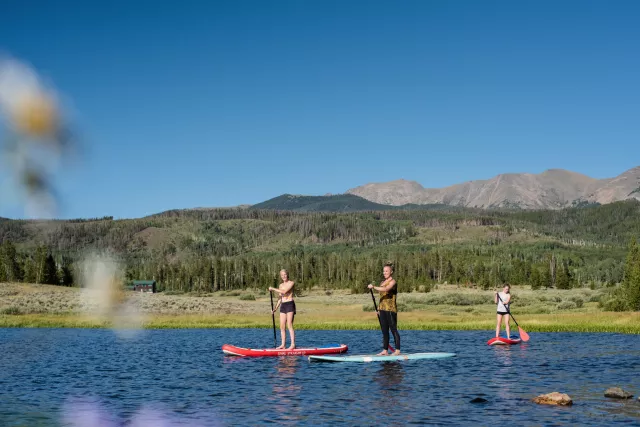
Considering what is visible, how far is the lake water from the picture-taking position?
19.7 metres

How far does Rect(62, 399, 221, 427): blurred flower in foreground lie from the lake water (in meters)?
0.03

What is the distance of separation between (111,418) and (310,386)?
26.0 feet

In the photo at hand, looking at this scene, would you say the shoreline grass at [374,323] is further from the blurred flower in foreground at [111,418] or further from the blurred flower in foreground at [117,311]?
the blurred flower in foreground at [111,418]

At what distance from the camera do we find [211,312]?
291 ft

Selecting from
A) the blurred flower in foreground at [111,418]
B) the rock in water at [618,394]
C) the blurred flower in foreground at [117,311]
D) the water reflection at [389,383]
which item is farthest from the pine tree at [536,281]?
the blurred flower in foreground at [111,418]

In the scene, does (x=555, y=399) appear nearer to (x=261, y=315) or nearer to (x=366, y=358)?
(x=366, y=358)

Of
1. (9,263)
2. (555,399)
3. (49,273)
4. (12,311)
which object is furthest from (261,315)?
(9,263)

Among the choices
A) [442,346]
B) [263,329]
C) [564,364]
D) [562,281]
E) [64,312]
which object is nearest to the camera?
[564,364]

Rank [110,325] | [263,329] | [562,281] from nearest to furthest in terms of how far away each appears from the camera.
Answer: [263,329] < [110,325] < [562,281]

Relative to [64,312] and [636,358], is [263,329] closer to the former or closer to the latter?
[64,312]

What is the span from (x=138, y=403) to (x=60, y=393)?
13.5ft

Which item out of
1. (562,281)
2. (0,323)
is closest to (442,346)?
(0,323)

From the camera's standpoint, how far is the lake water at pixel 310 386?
776 inches

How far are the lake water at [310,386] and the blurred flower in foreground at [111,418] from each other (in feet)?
0.10
